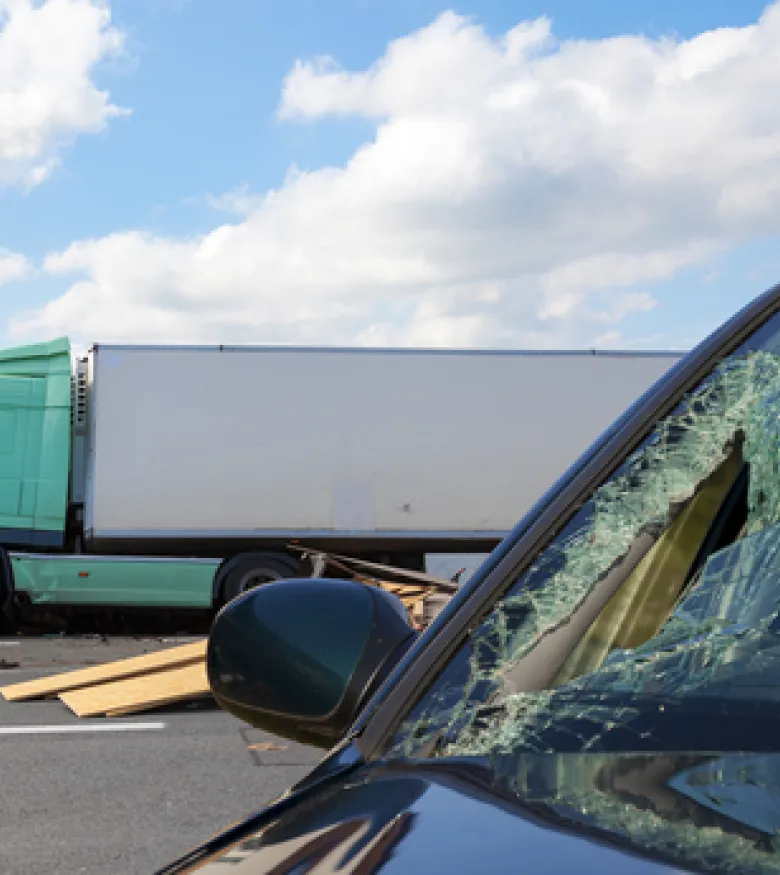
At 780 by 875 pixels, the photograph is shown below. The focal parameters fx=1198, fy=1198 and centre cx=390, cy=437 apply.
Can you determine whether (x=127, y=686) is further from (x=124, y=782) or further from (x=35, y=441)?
(x=35, y=441)

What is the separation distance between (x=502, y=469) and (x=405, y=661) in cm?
1351

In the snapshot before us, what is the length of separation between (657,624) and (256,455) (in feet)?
43.1

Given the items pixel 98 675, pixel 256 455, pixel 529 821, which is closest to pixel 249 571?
pixel 256 455

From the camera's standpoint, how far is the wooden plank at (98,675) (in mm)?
8508

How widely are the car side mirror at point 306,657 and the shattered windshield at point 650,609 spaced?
246mm

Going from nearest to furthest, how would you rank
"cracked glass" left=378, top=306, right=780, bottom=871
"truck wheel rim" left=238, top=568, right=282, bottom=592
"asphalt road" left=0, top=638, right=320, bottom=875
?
"cracked glass" left=378, top=306, right=780, bottom=871 < "asphalt road" left=0, top=638, right=320, bottom=875 < "truck wheel rim" left=238, top=568, right=282, bottom=592

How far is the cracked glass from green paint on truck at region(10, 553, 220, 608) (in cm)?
1268

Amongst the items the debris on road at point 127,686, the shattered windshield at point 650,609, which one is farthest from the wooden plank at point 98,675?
the shattered windshield at point 650,609

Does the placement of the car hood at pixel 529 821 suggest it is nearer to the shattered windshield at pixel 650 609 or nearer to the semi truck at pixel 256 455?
the shattered windshield at pixel 650 609

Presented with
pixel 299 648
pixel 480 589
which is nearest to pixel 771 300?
pixel 480 589

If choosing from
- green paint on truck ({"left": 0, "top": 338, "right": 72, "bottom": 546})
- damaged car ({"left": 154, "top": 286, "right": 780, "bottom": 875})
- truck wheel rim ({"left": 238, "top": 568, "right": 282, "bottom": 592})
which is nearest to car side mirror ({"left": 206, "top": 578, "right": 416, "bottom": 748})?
damaged car ({"left": 154, "top": 286, "right": 780, "bottom": 875})

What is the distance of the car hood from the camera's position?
966 mm

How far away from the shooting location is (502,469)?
14922mm

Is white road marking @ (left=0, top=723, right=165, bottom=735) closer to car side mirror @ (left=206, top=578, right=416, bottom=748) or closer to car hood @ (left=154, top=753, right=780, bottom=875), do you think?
car side mirror @ (left=206, top=578, right=416, bottom=748)
